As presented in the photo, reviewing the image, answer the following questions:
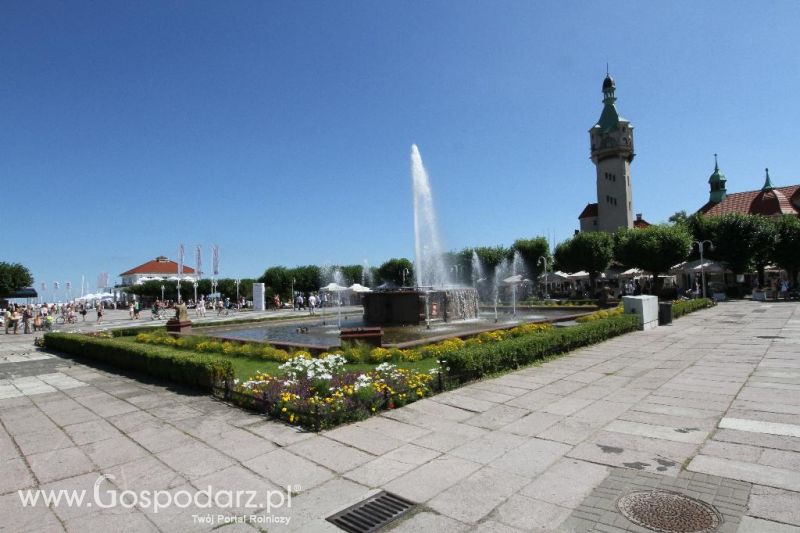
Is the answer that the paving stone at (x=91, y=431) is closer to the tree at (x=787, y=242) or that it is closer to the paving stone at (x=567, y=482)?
the paving stone at (x=567, y=482)

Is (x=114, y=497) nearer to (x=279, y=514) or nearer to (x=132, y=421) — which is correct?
(x=279, y=514)

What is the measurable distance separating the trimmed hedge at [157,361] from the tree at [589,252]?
4094 cm

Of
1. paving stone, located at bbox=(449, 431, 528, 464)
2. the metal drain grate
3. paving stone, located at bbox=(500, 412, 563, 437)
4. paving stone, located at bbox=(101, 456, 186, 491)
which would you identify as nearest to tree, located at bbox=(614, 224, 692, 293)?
paving stone, located at bbox=(500, 412, 563, 437)

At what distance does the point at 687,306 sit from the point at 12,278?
2833 inches

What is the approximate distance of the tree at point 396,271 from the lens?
61250mm

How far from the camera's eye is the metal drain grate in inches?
162

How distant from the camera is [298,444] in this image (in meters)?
6.25

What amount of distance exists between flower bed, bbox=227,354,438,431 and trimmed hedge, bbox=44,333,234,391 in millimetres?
574

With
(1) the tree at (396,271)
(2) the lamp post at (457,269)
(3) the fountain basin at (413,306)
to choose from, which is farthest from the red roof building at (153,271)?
(3) the fountain basin at (413,306)

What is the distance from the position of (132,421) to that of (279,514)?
4692mm

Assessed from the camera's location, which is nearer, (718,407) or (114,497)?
(114,497)

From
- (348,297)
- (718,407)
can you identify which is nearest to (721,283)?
(348,297)

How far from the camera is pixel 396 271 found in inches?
2477

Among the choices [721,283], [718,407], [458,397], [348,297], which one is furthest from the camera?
[348,297]
